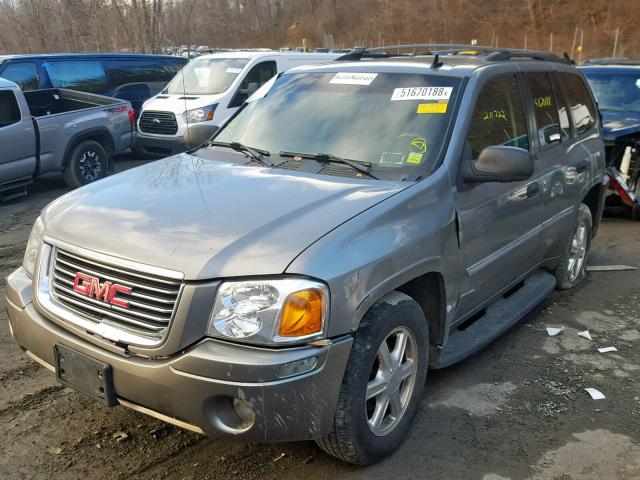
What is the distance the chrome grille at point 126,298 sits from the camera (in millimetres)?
2543

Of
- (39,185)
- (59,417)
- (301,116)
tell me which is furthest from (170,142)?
(59,417)

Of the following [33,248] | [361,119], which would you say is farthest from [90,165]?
[361,119]

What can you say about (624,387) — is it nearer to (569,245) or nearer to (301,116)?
(569,245)

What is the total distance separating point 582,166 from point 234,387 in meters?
3.74

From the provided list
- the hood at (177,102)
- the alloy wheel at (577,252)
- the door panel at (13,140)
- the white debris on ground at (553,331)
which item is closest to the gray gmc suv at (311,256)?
the white debris on ground at (553,331)

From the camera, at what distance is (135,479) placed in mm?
2861

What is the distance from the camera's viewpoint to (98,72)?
11891 mm

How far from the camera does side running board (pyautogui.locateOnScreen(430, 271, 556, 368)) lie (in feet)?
11.9

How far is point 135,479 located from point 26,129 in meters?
7.14

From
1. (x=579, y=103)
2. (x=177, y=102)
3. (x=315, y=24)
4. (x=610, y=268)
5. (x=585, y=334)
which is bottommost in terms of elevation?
(x=610, y=268)

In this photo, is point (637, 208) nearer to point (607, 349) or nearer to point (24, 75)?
point (607, 349)

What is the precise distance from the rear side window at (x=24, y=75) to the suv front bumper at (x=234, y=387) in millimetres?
9096

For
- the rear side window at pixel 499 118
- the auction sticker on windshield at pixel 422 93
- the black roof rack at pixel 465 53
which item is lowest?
the rear side window at pixel 499 118

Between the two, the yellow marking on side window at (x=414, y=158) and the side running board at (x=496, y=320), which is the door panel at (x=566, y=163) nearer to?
the side running board at (x=496, y=320)
